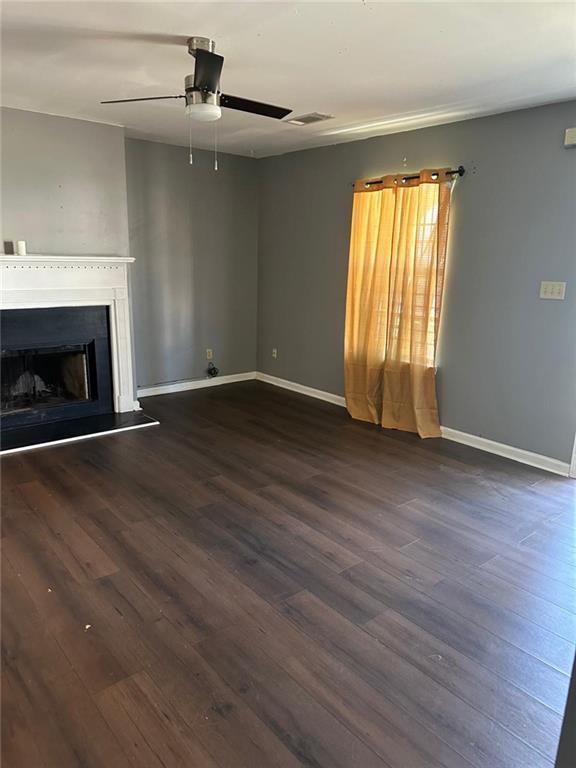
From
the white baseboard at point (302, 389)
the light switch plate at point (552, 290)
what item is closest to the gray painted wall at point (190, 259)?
the white baseboard at point (302, 389)

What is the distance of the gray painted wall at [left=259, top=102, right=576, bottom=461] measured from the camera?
3383mm

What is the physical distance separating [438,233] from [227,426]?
2.28 meters

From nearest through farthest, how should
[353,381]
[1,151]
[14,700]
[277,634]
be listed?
1. [14,700]
2. [277,634]
3. [1,151]
4. [353,381]

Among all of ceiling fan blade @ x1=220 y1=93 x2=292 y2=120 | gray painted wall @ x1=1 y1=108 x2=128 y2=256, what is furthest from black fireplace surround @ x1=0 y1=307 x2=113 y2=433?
ceiling fan blade @ x1=220 y1=93 x2=292 y2=120

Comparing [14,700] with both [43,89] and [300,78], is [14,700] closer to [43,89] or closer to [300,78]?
[300,78]

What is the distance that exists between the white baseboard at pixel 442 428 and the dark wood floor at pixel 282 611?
131 millimetres

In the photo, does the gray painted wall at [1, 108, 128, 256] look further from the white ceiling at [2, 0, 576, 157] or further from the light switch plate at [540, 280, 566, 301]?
the light switch plate at [540, 280, 566, 301]

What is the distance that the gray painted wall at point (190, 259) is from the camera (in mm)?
4977

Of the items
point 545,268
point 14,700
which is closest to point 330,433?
point 545,268

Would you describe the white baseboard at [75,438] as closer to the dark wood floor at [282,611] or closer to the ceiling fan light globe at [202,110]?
the dark wood floor at [282,611]

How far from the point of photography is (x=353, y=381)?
470 centimetres

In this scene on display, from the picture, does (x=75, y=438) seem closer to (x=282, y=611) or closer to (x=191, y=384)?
(x=191, y=384)

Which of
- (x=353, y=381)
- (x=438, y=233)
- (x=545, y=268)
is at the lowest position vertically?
(x=353, y=381)

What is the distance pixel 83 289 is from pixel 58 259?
314 mm
